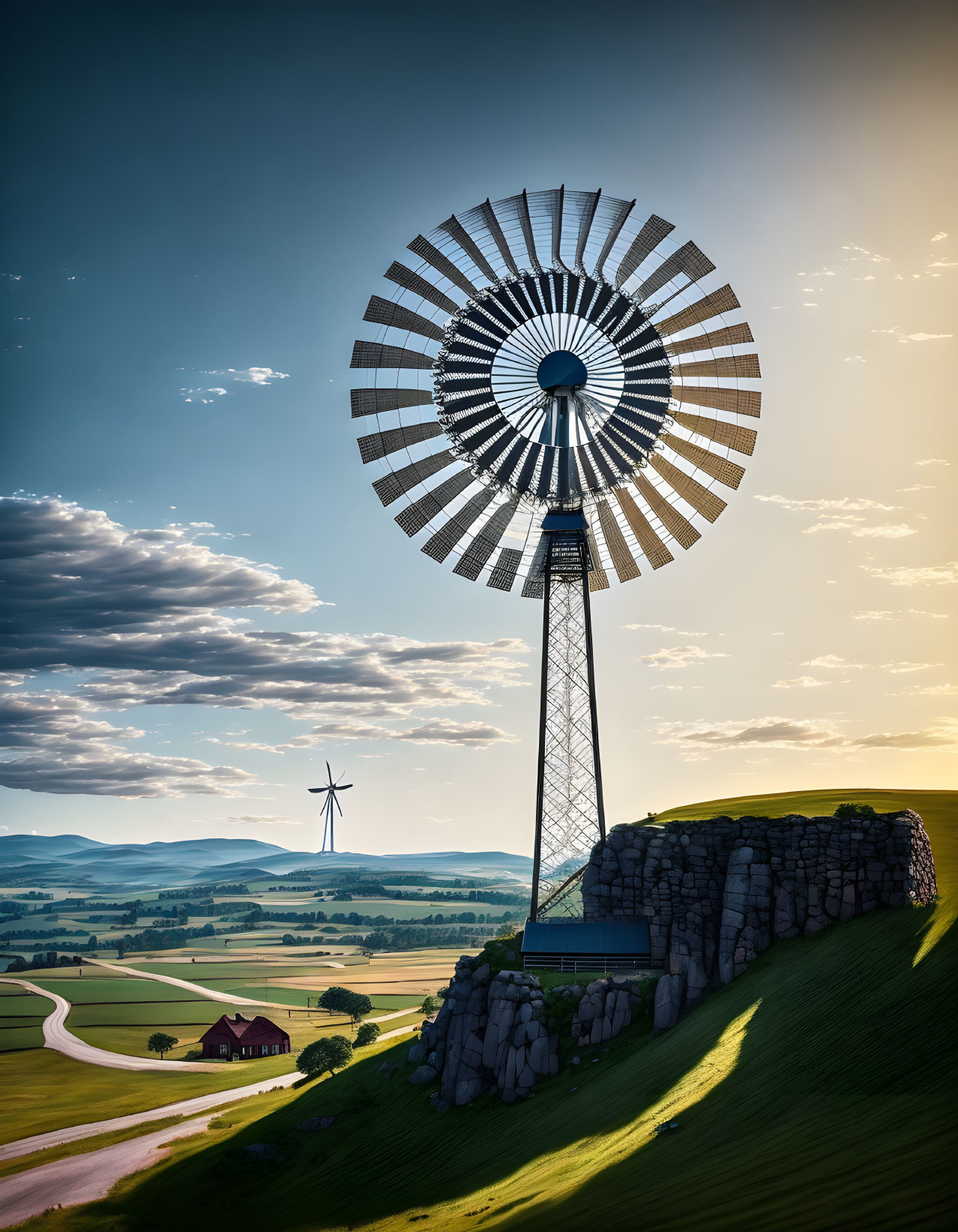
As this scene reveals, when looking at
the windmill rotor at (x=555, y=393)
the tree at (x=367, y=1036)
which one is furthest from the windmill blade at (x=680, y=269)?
the tree at (x=367, y=1036)

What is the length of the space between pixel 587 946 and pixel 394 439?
3472 centimetres

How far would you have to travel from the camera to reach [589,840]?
59.8 m

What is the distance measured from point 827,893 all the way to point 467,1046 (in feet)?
67.6

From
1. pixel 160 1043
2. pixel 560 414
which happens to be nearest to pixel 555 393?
pixel 560 414

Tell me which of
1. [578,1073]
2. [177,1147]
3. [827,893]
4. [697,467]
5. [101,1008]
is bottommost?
[101,1008]

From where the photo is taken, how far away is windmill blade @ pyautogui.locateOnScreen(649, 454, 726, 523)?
65125mm

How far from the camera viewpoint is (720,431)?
212 feet

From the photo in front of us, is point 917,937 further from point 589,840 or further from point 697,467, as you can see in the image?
point 697,467

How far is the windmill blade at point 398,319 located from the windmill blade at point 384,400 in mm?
3812

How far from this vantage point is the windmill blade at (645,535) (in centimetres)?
6638

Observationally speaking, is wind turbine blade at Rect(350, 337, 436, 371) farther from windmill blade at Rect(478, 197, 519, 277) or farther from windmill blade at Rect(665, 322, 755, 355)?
windmill blade at Rect(665, 322, 755, 355)

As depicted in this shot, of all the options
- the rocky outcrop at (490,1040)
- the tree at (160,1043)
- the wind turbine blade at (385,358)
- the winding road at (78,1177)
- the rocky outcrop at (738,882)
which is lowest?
the tree at (160,1043)

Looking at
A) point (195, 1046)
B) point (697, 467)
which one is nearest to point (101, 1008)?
→ point (195, 1046)

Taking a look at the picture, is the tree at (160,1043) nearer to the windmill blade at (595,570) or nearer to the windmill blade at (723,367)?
the windmill blade at (595,570)
